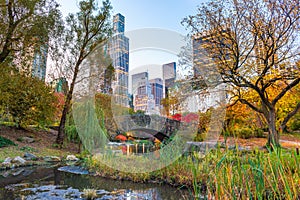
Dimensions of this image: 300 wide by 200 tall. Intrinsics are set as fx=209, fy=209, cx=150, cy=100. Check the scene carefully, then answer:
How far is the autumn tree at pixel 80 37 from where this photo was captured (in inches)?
369

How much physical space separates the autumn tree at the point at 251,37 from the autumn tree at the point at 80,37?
471cm

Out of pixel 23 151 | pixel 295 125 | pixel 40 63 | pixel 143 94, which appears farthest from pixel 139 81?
pixel 295 125

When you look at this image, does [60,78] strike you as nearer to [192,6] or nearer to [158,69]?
[192,6]

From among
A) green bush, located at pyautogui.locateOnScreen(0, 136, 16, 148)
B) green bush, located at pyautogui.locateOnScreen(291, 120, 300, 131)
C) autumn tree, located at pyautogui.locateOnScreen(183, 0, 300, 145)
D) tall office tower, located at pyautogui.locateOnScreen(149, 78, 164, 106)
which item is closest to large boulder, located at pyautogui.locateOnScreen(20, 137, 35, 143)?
green bush, located at pyautogui.locateOnScreen(0, 136, 16, 148)

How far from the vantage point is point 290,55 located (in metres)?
7.05

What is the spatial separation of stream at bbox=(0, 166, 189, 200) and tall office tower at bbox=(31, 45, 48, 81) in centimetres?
537

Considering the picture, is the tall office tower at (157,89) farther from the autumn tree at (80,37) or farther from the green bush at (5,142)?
the green bush at (5,142)

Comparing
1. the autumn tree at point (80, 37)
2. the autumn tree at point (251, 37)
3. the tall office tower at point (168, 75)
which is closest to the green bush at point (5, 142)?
the autumn tree at point (80, 37)

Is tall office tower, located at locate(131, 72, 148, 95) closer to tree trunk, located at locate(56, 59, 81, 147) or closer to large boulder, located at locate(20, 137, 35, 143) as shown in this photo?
tree trunk, located at locate(56, 59, 81, 147)

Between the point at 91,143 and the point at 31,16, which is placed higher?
the point at 31,16

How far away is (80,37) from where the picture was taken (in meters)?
9.88

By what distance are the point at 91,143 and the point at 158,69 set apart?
424cm

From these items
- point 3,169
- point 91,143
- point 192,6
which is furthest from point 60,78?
point 192,6

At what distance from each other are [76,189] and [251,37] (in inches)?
274
